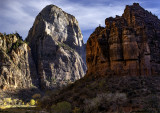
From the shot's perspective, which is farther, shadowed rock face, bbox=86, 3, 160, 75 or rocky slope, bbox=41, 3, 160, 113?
shadowed rock face, bbox=86, 3, 160, 75

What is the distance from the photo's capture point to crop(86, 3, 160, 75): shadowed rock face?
3975 cm

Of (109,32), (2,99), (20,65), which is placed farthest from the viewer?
(20,65)

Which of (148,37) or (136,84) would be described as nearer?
(136,84)

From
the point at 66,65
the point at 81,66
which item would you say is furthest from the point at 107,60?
the point at 81,66

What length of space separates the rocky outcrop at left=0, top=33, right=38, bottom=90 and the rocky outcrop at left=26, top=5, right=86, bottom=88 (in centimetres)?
726

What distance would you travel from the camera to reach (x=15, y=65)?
108 metres

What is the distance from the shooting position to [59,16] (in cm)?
15625

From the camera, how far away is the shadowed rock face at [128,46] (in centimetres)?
3975

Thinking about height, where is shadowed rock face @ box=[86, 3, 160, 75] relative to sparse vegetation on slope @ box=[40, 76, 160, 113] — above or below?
above

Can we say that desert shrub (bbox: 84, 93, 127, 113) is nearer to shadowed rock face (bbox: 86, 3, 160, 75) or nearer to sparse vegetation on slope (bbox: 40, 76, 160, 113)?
sparse vegetation on slope (bbox: 40, 76, 160, 113)

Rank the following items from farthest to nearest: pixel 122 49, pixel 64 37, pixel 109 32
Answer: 1. pixel 64 37
2. pixel 109 32
3. pixel 122 49

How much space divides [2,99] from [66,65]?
57635mm

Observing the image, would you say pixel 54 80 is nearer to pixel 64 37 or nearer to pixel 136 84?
pixel 64 37

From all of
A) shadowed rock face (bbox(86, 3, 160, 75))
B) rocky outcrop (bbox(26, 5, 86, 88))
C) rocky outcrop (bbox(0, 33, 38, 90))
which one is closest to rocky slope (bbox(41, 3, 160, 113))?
shadowed rock face (bbox(86, 3, 160, 75))
